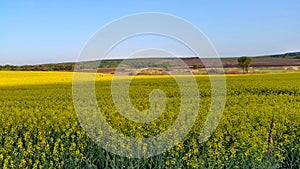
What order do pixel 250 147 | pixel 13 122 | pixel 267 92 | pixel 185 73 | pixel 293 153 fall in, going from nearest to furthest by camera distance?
pixel 250 147, pixel 293 153, pixel 13 122, pixel 267 92, pixel 185 73

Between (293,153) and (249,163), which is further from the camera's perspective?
(293,153)

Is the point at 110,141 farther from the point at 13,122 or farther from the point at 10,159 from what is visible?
the point at 13,122

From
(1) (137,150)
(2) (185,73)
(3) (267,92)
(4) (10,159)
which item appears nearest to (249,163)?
(1) (137,150)

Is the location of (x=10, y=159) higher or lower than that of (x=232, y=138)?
lower

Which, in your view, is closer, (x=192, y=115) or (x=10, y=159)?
(x=10, y=159)

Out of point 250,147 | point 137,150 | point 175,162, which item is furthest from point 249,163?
point 137,150

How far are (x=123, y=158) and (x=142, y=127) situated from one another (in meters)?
0.85

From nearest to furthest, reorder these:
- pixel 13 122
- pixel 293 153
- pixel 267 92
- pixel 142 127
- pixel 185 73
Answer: pixel 293 153 < pixel 142 127 < pixel 13 122 < pixel 267 92 < pixel 185 73

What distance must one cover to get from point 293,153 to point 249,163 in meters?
1.00

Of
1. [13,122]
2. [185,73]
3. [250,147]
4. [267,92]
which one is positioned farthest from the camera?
[185,73]

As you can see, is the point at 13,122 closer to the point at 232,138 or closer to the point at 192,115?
the point at 192,115

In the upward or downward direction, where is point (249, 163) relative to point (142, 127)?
downward

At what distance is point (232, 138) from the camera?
6207 millimetres

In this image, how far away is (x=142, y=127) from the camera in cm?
695
